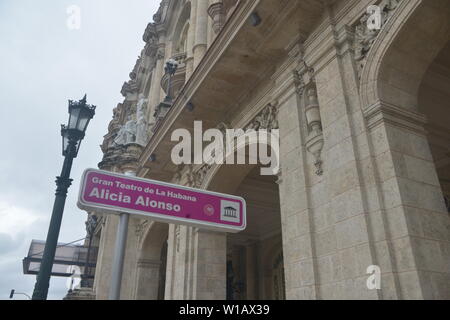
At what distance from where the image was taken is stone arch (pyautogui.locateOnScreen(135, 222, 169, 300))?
13156 millimetres

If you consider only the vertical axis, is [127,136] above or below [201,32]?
below

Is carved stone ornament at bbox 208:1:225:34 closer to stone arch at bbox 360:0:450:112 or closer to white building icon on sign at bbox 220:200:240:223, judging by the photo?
stone arch at bbox 360:0:450:112

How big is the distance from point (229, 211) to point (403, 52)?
364 centimetres

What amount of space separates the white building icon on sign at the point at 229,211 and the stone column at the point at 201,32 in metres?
10.2

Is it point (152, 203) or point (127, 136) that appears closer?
point (152, 203)

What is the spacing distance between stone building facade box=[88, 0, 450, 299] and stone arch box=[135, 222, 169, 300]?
9.49 feet

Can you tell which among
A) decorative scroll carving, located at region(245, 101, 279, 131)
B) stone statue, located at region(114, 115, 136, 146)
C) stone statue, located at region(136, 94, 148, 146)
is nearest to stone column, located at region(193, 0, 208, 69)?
stone statue, located at region(136, 94, 148, 146)

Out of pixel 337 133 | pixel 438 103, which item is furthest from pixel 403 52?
pixel 438 103

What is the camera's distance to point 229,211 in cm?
302

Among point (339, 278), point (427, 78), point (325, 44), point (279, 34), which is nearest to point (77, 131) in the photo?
point (279, 34)

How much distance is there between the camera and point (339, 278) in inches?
189

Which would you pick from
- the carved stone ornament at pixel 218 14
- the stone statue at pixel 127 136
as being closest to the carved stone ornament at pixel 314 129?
the carved stone ornament at pixel 218 14

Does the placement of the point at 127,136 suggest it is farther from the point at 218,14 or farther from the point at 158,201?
the point at 158,201

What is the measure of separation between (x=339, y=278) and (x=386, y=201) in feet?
3.73
